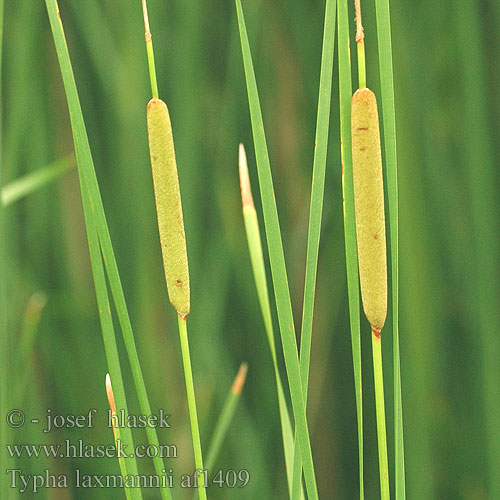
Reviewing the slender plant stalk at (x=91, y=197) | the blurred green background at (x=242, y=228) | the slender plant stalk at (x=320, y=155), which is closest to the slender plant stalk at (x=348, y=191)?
the slender plant stalk at (x=320, y=155)

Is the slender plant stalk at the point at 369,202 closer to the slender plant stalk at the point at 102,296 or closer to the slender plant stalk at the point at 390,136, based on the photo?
the slender plant stalk at the point at 390,136

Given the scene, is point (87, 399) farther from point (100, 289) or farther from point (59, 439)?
point (100, 289)

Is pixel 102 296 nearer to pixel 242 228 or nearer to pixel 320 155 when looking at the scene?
pixel 320 155

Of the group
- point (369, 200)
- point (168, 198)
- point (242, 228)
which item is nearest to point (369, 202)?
point (369, 200)

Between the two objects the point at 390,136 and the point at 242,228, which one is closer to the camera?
the point at 390,136

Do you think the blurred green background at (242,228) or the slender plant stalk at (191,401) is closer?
the slender plant stalk at (191,401)

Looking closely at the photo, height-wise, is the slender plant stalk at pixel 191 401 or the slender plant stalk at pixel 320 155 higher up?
the slender plant stalk at pixel 320 155

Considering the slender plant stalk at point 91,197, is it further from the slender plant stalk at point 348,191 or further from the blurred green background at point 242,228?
the blurred green background at point 242,228
